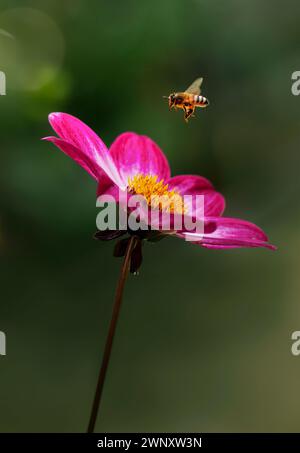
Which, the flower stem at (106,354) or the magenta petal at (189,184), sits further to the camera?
the magenta petal at (189,184)

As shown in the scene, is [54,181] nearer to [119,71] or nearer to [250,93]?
[119,71]

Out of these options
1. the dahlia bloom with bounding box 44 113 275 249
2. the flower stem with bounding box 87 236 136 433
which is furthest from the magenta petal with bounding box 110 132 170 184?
the flower stem with bounding box 87 236 136 433

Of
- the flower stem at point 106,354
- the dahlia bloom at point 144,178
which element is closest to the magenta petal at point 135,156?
the dahlia bloom at point 144,178

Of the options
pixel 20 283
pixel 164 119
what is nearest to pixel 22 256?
pixel 20 283

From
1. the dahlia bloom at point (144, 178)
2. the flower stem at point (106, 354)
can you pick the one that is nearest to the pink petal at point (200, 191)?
the dahlia bloom at point (144, 178)

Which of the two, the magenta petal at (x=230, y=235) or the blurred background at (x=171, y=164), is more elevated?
the blurred background at (x=171, y=164)

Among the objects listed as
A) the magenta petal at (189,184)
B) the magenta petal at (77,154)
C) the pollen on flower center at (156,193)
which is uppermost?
the magenta petal at (189,184)

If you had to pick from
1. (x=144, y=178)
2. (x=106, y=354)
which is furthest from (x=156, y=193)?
(x=106, y=354)

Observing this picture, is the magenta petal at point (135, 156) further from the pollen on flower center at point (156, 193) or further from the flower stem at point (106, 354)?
the flower stem at point (106, 354)

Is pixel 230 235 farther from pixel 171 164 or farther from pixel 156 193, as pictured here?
pixel 171 164

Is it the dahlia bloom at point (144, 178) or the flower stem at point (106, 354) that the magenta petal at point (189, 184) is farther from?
the flower stem at point (106, 354)
